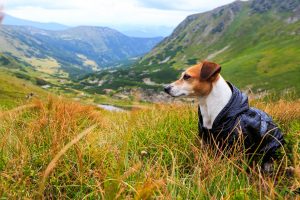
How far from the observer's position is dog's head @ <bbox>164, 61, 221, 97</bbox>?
8.16m

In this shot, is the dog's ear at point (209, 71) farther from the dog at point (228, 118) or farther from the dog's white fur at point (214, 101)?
the dog's white fur at point (214, 101)

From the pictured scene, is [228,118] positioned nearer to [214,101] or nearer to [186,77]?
[214,101]

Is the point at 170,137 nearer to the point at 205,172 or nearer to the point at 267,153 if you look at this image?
the point at 267,153

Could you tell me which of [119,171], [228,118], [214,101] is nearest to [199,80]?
[214,101]

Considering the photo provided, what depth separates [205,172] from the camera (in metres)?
5.44

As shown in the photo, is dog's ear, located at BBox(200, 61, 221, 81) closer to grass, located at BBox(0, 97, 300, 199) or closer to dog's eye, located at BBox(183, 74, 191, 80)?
dog's eye, located at BBox(183, 74, 191, 80)

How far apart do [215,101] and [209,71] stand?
649mm

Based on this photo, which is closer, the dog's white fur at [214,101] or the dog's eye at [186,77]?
the dog's white fur at [214,101]

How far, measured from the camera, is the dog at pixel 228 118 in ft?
24.2

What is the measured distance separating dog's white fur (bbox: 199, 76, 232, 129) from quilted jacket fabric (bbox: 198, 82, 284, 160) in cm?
21

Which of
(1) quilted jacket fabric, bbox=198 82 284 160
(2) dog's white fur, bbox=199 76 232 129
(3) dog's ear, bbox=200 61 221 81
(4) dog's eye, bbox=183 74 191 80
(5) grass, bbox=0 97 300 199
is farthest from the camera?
(4) dog's eye, bbox=183 74 191 80

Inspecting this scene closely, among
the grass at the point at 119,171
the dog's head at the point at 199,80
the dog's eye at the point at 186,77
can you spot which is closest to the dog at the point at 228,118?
the dog's head at the point at 199,80

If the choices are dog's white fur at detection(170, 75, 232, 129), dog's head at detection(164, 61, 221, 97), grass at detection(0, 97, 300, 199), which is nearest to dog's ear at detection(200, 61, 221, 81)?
dog's head at detection(164, 61, 221, 97)

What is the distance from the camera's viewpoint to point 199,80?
8.38 m
